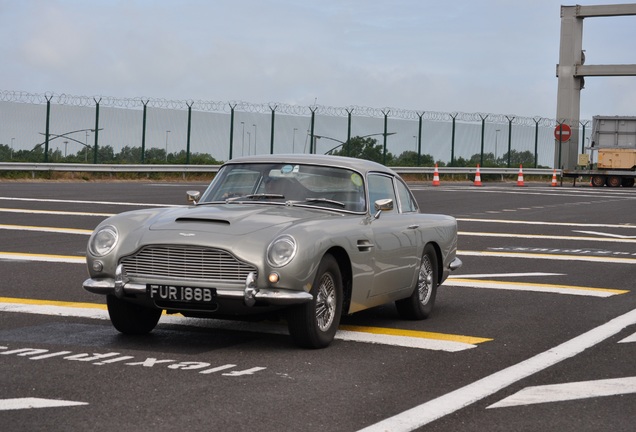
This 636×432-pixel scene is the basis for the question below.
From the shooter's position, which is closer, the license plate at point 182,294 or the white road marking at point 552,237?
the license plate at point 182,294

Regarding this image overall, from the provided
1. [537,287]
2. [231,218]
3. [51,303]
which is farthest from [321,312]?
[537,287]

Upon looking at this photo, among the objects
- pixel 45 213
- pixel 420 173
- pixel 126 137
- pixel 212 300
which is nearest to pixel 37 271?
pixel 212 300

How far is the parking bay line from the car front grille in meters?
1.22

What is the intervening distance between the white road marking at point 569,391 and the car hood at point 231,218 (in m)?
2.34

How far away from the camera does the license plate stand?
7.86 meters

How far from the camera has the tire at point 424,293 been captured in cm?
989

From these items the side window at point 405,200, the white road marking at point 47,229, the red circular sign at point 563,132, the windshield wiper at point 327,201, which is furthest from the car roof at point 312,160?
the red circular sign at point 563,132

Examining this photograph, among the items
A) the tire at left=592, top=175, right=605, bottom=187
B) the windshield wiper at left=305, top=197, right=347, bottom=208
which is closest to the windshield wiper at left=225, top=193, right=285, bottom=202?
the windshield wiper at left=305, top=197, right=347, bottom=208

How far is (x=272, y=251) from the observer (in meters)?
7.96

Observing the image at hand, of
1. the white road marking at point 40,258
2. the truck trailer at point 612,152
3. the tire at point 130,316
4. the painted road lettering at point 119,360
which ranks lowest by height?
the painted road lettering at point 119,360

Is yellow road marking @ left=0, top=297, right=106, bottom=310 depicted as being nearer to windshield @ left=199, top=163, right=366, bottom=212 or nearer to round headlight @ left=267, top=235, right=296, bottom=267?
windshield @ left=199, top=163, right=366, bottom=212

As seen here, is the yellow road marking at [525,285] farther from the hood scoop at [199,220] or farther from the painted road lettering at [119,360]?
the painted road lettering at [119,360]

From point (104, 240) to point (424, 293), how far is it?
3117mm

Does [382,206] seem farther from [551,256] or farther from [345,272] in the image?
[551,256]
